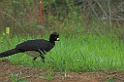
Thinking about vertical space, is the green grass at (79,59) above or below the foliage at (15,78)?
above

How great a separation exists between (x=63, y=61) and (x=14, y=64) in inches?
43.7

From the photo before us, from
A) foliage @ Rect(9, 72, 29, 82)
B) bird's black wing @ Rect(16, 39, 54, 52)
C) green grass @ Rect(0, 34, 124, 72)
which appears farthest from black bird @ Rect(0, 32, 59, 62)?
foliage @ Rect(9, 72, 29, 82)

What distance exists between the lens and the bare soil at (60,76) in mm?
6738

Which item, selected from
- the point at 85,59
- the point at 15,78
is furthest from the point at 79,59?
the point at 15,78

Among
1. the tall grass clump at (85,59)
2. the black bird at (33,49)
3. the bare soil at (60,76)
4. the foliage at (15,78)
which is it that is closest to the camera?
the bare soil at (60,76)

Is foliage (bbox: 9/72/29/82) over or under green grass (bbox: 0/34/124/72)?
under

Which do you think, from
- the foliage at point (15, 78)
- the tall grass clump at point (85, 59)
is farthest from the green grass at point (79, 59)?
the foliage at point (15, 78)

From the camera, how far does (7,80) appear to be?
7039 mm

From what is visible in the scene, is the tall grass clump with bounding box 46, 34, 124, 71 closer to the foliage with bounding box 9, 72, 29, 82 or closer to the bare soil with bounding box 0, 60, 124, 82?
the bare soil with bounding box 0, 60, 124, 82

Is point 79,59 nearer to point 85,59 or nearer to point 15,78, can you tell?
point 85,59

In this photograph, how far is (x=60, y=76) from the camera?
689cm

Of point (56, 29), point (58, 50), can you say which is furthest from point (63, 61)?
point (56, 29)

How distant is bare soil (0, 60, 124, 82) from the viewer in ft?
22.1

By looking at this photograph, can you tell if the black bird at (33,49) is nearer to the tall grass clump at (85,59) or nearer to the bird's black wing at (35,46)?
the bird's black wing at (35,46)
